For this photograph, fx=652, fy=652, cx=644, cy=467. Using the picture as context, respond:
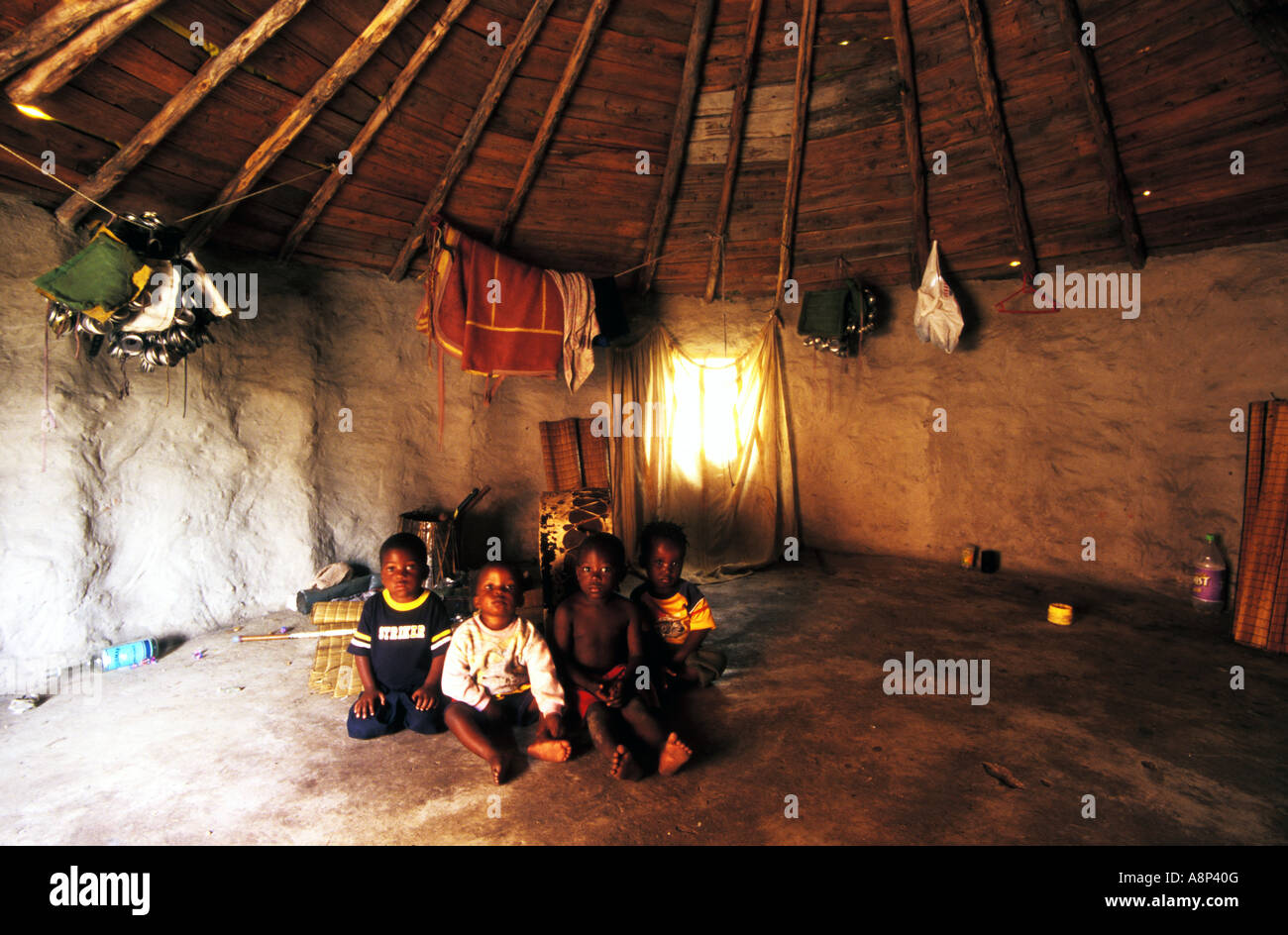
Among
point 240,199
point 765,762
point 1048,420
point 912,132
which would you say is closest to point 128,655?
point 240,199

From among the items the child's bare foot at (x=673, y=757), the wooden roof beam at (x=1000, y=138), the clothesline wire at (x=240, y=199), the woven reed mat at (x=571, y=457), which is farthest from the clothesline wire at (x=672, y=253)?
the child's bare foot at (x=673, y=757)

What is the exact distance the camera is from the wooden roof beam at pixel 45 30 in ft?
9.25

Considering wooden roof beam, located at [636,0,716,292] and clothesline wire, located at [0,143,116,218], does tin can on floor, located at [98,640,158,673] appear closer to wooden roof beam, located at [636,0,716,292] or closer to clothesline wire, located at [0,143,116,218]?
clothesline wire, located at [0,143,116,218]

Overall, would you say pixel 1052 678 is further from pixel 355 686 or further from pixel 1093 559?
pixel 355 686

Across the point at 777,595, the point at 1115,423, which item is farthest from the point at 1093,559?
the point at 777,595

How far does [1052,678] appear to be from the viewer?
3.63m

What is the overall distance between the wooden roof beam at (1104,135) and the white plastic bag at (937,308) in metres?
1.19

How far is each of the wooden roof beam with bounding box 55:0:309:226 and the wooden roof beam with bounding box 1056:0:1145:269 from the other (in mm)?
4270

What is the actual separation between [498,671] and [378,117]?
137 inches

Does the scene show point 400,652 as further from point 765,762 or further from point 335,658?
point 765,762

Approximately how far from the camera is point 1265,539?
13.2 feet

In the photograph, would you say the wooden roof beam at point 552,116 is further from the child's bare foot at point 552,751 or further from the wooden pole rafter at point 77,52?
the child's bare foot at point 552,751

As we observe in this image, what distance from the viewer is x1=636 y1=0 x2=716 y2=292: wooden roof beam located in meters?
4.17

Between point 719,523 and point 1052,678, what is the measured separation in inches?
124
